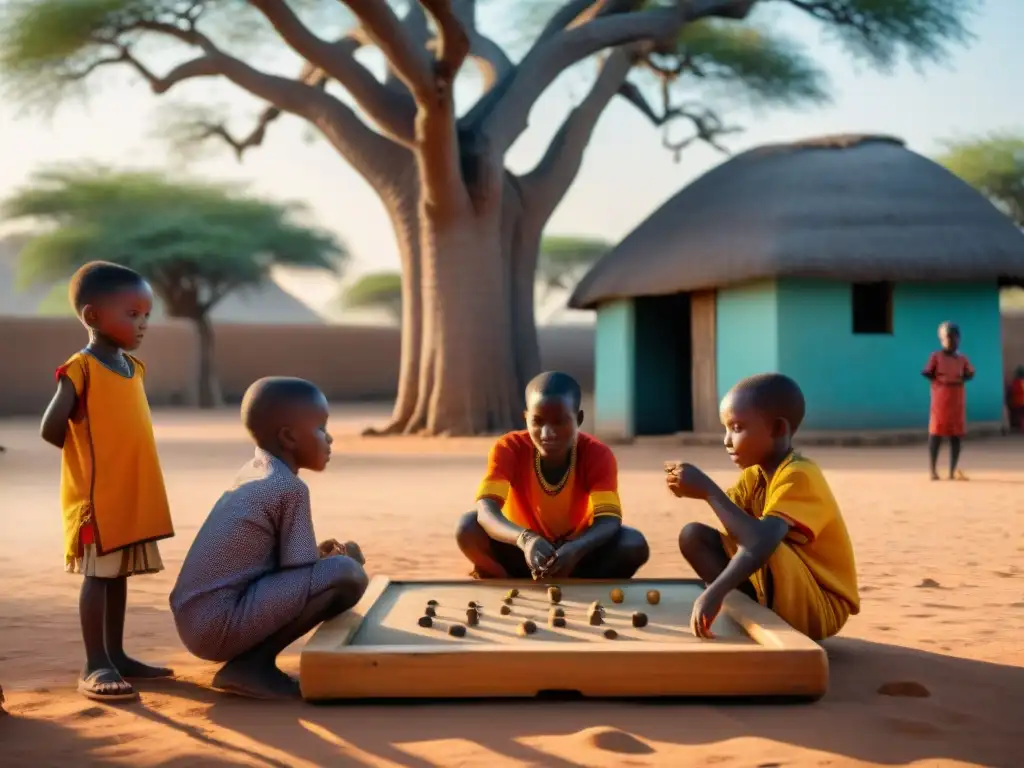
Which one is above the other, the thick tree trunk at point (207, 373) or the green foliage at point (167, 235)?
the green foliage at point (167, 235)

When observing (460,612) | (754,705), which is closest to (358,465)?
(460,612)

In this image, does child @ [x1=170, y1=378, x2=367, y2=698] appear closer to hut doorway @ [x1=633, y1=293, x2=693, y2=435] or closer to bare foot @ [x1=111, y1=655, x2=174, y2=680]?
bare foot @ [x1=111, y1=655, x2=174, y2=680]

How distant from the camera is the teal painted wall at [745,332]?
1452 centimetres

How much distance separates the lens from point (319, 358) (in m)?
30.2

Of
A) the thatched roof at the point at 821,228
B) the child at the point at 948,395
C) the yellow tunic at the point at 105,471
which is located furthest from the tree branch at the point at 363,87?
the yellow tunic at the point at 105,471

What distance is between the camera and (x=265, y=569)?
3379 mm

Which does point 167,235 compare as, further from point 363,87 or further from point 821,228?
point 821,228

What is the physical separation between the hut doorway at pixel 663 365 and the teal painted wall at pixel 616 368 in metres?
0.13

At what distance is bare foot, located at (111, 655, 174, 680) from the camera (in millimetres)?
3521

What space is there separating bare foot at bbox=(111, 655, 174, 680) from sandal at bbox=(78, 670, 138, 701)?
0.70 feet

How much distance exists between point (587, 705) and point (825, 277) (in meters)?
12.2

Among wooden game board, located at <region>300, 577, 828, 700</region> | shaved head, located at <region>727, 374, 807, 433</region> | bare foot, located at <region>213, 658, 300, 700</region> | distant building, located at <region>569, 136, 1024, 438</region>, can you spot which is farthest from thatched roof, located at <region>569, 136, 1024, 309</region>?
bare foot, located at <region>213, 658, 300, 700</region>

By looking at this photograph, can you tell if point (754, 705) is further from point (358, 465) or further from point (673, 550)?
point (358, 465)

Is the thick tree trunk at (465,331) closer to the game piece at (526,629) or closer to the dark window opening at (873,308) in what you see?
the dark window opening at (873,308)
